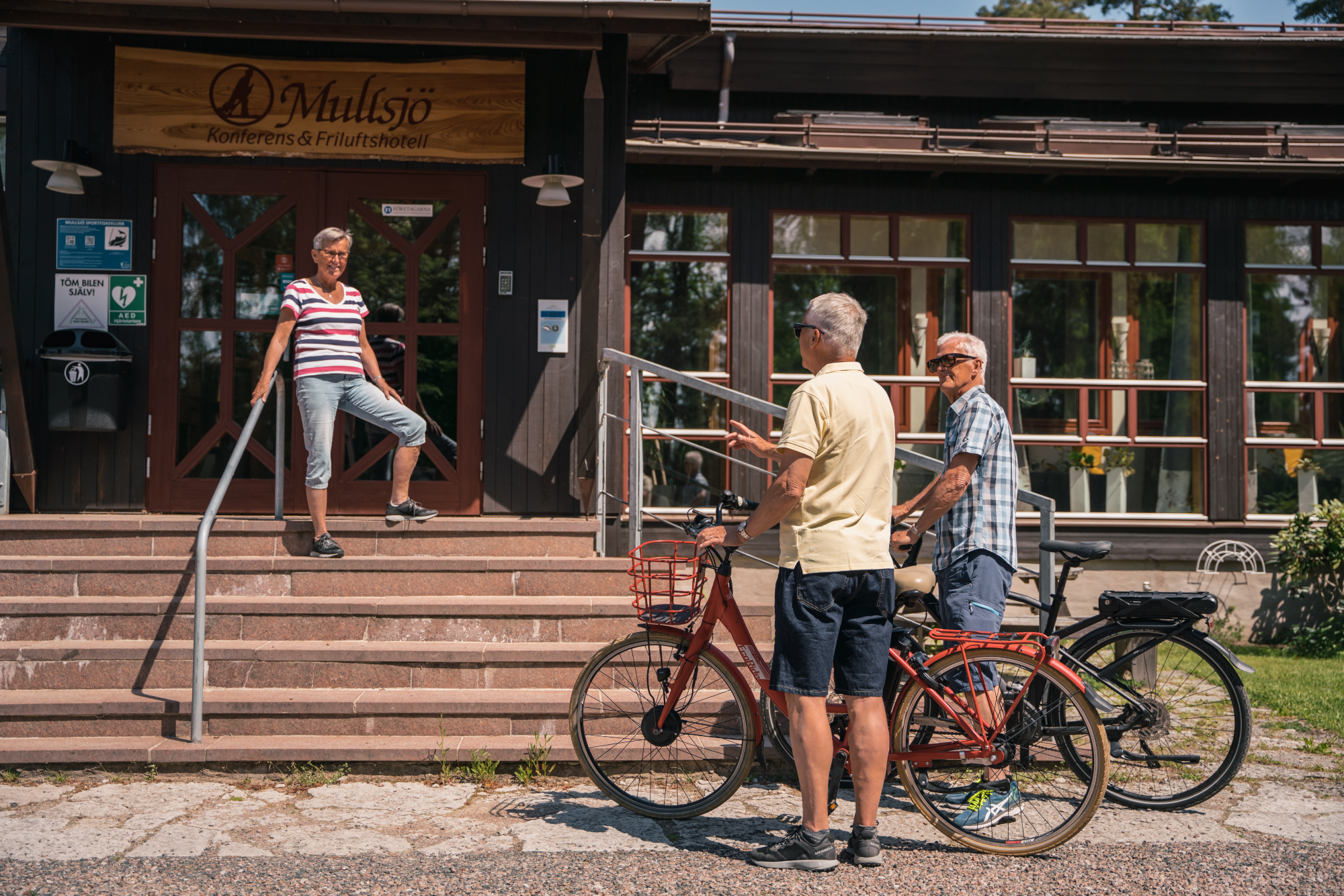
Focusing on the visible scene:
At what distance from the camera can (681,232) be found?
9.67 metres

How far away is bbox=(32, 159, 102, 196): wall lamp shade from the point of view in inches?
263

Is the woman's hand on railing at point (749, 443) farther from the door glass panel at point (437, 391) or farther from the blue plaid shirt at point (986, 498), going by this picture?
the door glass panel at point (437, 391)

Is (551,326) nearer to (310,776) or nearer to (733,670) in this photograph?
(310,776)

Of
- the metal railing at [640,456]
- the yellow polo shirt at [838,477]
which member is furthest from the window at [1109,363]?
the yellow polo shirt at [838,477]

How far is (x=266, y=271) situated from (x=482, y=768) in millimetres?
4368

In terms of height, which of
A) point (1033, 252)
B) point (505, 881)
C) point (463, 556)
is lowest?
point (505, 881)

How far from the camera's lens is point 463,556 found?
19.5 feet

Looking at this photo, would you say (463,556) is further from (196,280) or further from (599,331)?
(196,280)

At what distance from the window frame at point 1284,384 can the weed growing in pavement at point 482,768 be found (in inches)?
328

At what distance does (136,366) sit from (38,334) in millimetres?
666

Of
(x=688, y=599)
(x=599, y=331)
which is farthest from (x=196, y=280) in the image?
(x=688, y=599)

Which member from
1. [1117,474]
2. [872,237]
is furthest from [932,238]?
[1117,474]

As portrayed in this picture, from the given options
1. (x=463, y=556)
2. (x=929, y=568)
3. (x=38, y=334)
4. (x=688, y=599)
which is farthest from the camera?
(x=38, y=334)

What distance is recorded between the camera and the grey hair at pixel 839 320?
3.68m
